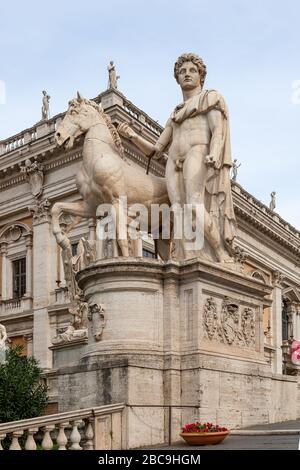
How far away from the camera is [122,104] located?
111 feet

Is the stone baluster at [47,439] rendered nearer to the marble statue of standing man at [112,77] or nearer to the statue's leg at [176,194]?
the statue's leg at [176,194]

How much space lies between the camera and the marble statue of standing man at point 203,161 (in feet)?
38.6

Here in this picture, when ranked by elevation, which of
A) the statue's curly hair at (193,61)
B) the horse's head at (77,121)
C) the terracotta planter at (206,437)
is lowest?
the terracotta planter at (206,437)

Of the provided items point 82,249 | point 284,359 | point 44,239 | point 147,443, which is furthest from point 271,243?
point 147,443

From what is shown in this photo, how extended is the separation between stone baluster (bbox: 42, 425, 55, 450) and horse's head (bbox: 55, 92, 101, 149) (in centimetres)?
537

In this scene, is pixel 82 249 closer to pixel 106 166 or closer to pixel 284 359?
pixel 106 166

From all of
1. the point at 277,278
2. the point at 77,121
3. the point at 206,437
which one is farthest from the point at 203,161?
the point at 277,278

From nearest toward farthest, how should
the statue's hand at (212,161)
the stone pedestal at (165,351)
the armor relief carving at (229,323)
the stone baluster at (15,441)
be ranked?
the stone baluster at (15,441), the stone pedestal at (165,351), the armor relief carving at (229,323), the statue's hand at (212,161)

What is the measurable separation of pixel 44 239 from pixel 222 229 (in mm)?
24965

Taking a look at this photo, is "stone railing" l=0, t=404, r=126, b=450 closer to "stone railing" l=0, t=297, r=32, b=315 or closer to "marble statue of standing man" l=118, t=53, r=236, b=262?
"marble statue of standing man" l=118, t=53, r=236, b=262

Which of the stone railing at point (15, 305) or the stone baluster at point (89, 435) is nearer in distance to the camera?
the stone baluster at point (89, 435)

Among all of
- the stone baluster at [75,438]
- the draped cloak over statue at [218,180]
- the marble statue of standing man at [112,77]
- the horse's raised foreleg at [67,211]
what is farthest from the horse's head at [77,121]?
the marble statue of standing man at [112,77]

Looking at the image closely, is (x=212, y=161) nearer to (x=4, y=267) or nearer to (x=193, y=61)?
(x=193, y=61)

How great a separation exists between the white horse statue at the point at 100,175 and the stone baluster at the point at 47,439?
3.68 meters
